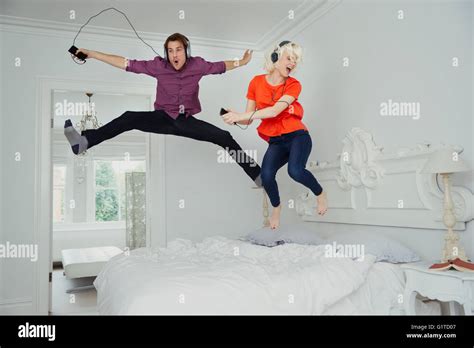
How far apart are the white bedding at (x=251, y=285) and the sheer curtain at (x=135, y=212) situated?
472cm

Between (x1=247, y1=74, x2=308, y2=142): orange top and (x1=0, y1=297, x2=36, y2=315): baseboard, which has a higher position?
(x1=247, y1=74, x2=308, y2=142): orange top

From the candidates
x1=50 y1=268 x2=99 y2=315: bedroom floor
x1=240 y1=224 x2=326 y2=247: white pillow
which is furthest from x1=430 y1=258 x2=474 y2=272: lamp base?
x1=50 y1=268 x2=99 y2=315: bedroom floor

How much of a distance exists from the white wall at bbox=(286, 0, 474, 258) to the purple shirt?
4.33 feet

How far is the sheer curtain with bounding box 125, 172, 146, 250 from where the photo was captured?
7.62 metres

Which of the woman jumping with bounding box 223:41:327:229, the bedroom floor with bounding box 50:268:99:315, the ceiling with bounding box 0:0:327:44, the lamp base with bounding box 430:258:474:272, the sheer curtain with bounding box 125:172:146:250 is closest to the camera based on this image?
the lamp base with bounding box 430:258:474:272

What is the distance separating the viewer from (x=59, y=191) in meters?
8.05

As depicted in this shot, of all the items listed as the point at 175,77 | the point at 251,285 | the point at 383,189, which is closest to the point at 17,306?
the point at 175,77

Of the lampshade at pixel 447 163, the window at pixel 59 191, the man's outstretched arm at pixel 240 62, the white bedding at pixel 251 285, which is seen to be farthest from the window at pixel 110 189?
the lampshade at pixel 447 163

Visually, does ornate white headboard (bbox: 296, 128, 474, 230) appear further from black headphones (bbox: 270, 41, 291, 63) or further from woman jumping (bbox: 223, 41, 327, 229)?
black headphones (bbox: 270, 41, 291, 63)

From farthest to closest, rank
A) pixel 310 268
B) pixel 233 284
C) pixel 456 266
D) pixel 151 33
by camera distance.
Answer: pixel 151 33
pixel 310 268
pixel 456 266
pixel 233 284

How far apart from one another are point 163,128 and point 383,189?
1.69 meters

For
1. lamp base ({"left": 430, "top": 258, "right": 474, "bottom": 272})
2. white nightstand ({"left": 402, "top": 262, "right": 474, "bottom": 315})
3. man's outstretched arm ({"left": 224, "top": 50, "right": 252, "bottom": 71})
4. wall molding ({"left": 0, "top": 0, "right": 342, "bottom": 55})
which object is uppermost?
wall molding ({"left": 0, "top": 0, "right": 342, "bottom": 55})

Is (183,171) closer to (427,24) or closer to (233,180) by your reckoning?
(233,180)

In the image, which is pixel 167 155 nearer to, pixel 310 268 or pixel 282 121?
pixel 282 121
